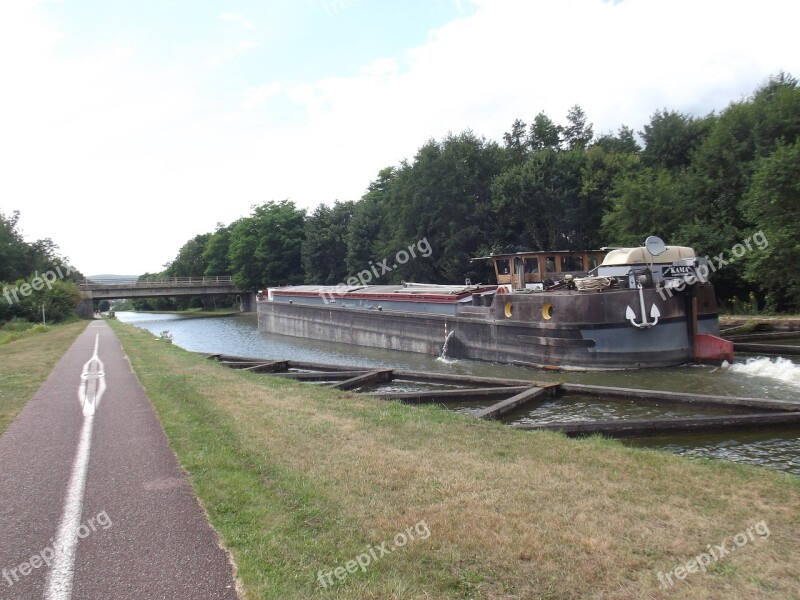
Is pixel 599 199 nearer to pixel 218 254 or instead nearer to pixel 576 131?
pixel 576 131

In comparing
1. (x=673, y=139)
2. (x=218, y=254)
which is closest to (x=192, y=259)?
(x=218, y=254)

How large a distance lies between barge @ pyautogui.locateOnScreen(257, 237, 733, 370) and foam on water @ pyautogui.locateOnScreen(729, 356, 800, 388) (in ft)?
3.39

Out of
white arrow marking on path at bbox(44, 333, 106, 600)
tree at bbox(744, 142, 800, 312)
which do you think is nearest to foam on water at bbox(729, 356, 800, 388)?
tree at bbox(744, 142, 800, 312)

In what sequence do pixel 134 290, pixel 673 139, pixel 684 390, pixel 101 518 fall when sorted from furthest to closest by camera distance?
pixel 134 290, pixel 673 139, pixel 684 390, pixel 101 518

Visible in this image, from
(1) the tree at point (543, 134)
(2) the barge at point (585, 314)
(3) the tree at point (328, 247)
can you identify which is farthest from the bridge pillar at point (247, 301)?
(2) the barge at point (585, 314)

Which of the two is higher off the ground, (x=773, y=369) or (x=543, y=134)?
(x=543, y=134)

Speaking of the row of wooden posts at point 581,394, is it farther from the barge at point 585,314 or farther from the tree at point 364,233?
the tree at point 364,233

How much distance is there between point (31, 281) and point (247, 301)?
127ft

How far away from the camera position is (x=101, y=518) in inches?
193

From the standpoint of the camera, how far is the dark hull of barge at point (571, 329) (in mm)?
17391

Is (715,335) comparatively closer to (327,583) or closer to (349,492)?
(349,492)

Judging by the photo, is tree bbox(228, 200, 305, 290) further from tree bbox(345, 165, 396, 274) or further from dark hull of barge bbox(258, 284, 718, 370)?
dark hull of barge bbox(258, 284, 718, 370)

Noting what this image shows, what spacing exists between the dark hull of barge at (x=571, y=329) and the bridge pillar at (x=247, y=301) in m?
60.9

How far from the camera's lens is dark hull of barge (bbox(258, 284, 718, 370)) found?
57.1 ft
